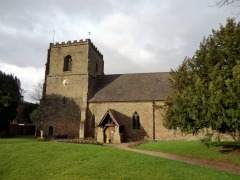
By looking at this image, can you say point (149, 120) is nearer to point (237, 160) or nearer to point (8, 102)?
point (237, 160)

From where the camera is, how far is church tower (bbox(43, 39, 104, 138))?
123 feet

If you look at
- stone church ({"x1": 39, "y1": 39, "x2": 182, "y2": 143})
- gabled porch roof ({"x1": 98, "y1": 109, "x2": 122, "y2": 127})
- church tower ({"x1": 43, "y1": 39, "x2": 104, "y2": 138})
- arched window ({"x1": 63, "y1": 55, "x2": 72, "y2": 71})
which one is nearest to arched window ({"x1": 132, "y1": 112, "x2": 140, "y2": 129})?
stone church ({"x1": 39, "y1": 39, "x2": 182, "y2": 143})

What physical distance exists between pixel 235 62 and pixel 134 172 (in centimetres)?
1211

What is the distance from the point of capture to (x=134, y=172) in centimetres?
1388

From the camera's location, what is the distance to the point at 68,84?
39125 millimetres

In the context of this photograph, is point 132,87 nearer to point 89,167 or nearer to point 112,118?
point 112,118

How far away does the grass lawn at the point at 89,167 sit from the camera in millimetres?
13430

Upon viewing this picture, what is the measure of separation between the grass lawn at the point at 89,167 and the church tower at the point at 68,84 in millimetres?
18363

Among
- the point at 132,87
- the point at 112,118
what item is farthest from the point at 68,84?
the point at 112,118

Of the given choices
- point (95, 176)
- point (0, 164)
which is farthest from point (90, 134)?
point (95, 176)

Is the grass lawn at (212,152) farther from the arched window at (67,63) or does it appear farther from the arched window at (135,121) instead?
the arched window at (67,63)

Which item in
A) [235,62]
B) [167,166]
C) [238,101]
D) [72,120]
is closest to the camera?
[167,166]

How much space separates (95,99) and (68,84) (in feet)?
17.2

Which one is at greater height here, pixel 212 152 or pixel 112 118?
pixel 112 118
